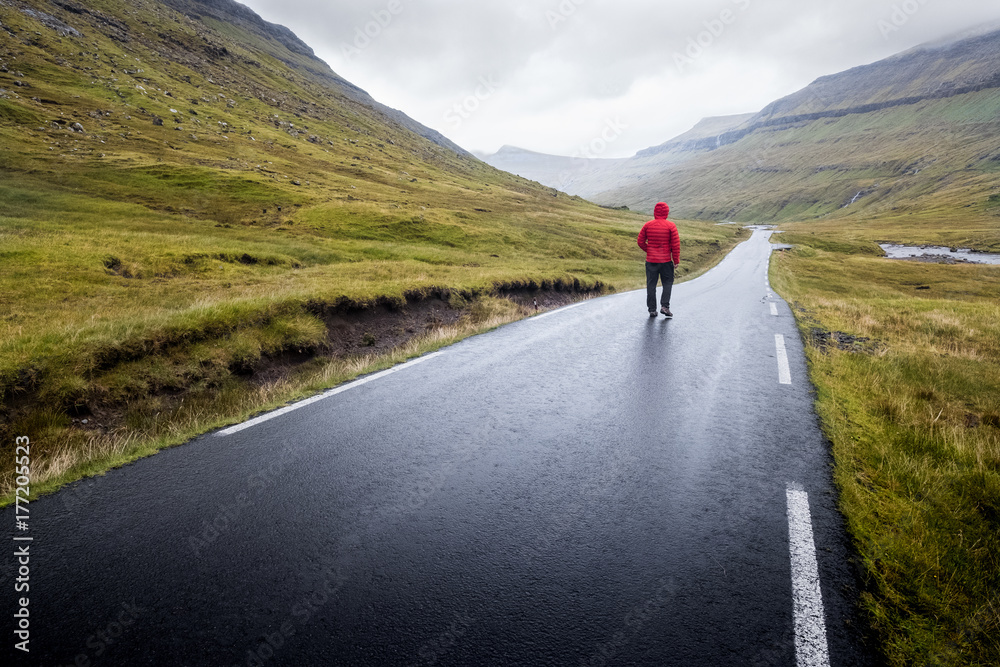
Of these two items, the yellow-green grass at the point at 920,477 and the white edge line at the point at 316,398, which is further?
the white edge line at the point at 316,398

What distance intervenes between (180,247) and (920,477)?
2170 cm

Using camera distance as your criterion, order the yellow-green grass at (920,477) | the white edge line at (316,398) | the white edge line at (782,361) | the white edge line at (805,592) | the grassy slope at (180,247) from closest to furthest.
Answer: the white edge line at (805,592) → the yellow-green grass at (920,477) → the white edge line at (316,398) → the grassy slope at (180,247) → the white edge line at (782,361)

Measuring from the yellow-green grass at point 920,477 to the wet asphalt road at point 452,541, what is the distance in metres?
0.26

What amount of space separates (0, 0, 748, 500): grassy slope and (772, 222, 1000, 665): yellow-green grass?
21.3 ft

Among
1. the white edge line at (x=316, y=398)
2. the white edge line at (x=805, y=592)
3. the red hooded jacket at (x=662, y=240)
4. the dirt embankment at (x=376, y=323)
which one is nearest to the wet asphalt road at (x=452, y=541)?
the white edge line at (x=805, y=592)

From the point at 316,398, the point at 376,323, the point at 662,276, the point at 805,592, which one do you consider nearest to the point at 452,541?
the point at 805,592

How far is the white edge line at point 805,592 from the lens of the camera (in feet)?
7.98

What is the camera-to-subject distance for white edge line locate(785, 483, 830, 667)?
7.98 ft

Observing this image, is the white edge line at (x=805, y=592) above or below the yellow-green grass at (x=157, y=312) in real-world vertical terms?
below

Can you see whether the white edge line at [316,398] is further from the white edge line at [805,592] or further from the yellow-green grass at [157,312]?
the white edge line at [805,592]

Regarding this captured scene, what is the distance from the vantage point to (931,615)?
2693 mm

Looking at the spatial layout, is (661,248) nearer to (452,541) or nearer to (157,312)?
(452,541)

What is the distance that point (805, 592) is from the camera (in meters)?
2.84

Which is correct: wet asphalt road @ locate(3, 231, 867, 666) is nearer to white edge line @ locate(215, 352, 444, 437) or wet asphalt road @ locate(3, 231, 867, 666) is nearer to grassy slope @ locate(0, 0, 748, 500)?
white edge line @ locate(215, 352, 444, 437)
